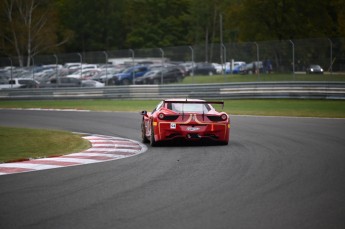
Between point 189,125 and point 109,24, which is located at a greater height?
point 109,24

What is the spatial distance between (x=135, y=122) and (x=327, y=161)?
1145cm

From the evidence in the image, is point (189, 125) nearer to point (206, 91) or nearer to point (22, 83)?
point (206, 91)

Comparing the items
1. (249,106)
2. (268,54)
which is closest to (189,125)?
(249,106)

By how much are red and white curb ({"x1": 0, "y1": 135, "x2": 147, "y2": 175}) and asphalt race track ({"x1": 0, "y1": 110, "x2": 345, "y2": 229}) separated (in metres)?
0.52

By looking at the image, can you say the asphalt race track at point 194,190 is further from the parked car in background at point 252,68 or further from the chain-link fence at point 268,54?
the parked car in background at point 252,68

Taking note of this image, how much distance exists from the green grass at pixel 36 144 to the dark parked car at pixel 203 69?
1713cm

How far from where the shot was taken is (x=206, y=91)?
31.8 m

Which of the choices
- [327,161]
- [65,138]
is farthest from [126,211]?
[65,138]

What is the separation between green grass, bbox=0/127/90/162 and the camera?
42.8ft

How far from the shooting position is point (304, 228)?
616 cm

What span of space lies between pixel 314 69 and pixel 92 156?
19074 mm

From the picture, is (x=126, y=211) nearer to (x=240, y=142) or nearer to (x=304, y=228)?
(x=304, y=228)

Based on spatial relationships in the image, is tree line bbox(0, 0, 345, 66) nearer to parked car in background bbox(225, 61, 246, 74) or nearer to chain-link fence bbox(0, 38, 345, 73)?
chain-link fence bbox(0, 38, 345, 73)

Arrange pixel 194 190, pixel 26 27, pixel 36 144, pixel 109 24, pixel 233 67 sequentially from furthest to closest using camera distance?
pixel 109 24, pixel 26 27, pixel 233 67, pixel 36 144, pixel 194 190
